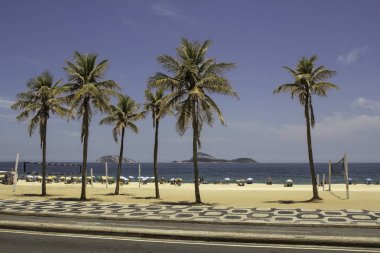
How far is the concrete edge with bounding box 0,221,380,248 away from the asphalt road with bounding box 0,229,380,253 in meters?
0.26

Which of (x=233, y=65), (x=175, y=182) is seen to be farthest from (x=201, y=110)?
(x=175, y=182)

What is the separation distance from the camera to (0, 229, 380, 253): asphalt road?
10522 mm

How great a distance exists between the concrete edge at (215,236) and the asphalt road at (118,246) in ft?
0.84

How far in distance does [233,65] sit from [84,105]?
12228 mm

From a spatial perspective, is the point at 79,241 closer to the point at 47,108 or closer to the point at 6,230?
the point at 6,230

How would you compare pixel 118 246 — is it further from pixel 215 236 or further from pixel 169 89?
pixel 169 89

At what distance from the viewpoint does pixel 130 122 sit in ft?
128

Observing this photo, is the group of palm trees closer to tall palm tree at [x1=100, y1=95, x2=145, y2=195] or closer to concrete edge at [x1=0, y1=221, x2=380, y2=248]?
tall palm tree at [x1=100, y1=95, x2=145, y2=195]

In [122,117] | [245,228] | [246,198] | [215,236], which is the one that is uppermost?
[122,117]

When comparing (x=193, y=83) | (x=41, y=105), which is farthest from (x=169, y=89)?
(x=41, y=105)

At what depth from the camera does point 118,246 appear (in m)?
11.1

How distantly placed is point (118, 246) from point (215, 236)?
2738 millimetres

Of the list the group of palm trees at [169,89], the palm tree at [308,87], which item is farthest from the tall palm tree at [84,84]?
the palm tree at [308,87]

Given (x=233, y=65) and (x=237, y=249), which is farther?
(x=233, y=65)
